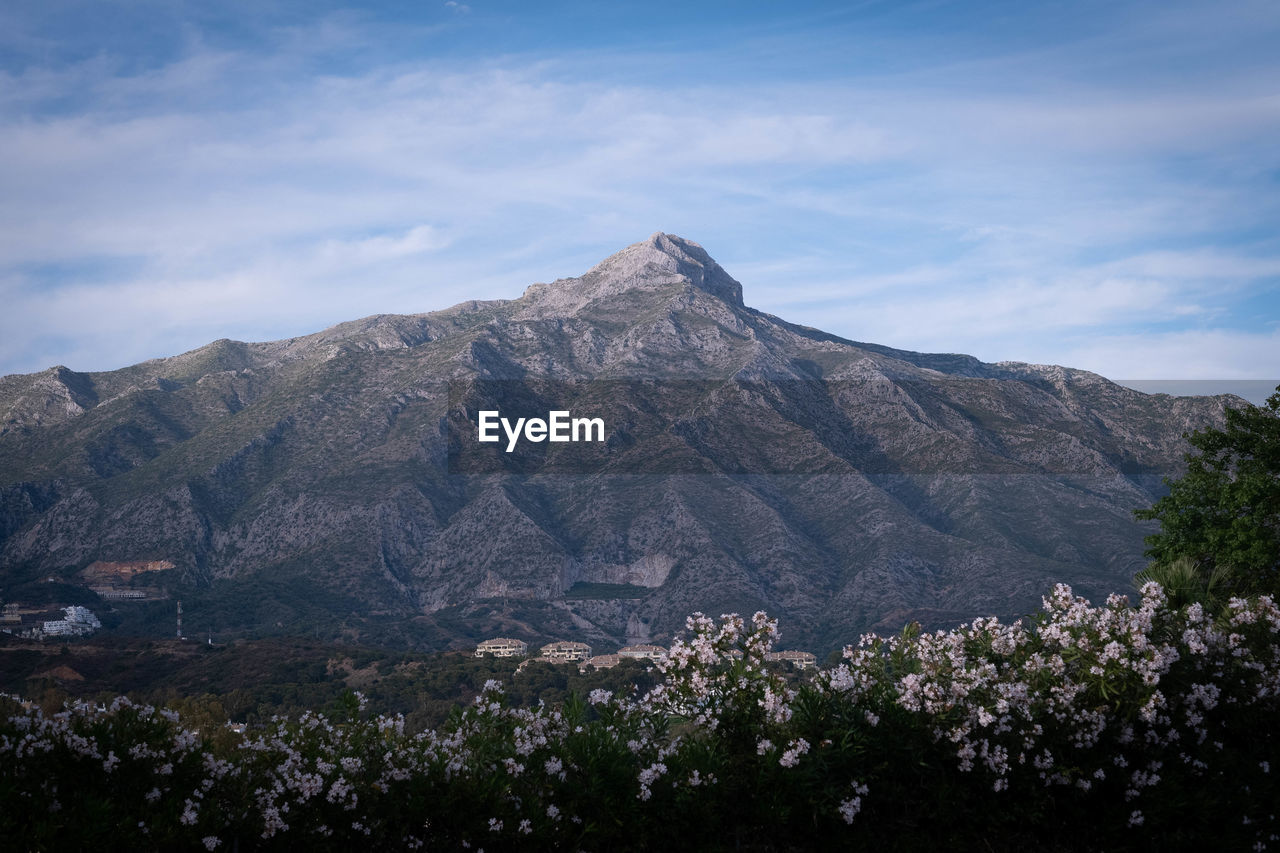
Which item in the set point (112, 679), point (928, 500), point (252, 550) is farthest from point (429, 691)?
point (928, 500)

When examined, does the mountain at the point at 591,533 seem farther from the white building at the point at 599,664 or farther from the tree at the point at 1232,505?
the tree at the point at 1232,505

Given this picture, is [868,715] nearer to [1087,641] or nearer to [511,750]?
[1087,641]

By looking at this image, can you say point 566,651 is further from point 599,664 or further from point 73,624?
point 73,624

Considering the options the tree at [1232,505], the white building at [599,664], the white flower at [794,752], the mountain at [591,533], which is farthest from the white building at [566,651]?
the white flower at [794,752]

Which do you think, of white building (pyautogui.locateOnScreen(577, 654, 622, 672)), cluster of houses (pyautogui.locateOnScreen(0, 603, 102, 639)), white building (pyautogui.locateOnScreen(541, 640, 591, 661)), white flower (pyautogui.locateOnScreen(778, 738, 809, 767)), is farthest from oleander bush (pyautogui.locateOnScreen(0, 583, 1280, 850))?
cluster of houses (pyautogui.locateOnScreen(0, 603, 102, 639))

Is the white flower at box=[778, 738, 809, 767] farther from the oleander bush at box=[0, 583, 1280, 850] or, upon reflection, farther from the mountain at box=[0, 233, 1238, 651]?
the mountain at box=[0, 233, 1238, 651]
